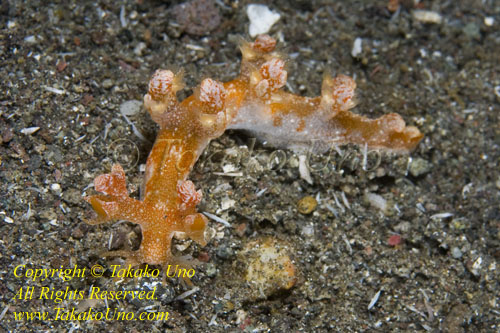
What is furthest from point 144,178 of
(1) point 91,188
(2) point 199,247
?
(2) point 199,247

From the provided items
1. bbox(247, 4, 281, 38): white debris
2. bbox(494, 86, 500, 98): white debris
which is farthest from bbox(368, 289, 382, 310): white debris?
bbox(247, 4, 281, 38): white debris

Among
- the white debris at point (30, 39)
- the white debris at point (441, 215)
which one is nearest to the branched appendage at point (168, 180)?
the white debris at point (30, 39)

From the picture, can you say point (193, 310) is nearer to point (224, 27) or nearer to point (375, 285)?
point (375, 285)

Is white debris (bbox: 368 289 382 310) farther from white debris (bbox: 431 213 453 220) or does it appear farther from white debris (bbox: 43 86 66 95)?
white debris (bbox: 43 86 66 95)

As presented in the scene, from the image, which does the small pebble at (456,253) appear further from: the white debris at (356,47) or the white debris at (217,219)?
the white debris at (356,47)

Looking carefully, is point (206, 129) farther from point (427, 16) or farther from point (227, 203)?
point (427, 16)

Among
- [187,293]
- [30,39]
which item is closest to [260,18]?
[30,39]
